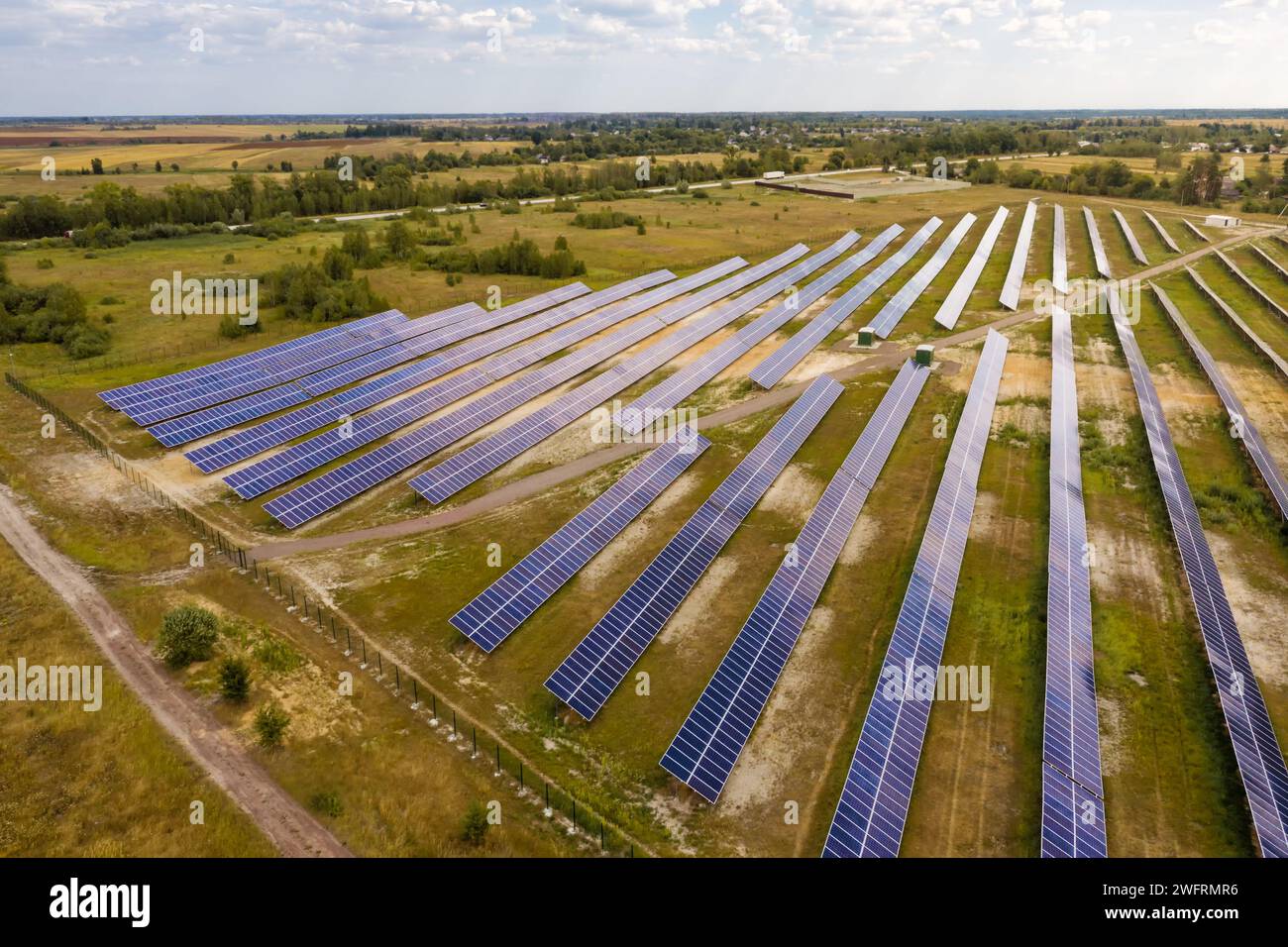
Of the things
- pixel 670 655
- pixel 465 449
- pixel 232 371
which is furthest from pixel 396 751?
pixel 232 371

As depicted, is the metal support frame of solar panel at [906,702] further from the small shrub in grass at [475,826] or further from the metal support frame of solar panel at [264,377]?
the metal support frame of solar panel at [264,377]

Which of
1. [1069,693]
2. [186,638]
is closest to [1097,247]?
[1069,693]

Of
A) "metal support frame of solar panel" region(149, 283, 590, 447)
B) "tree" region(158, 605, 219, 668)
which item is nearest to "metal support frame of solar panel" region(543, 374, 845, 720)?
"tree" region(158, 605, 219, 668)

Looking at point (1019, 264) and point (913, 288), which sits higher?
point (1019, 264)

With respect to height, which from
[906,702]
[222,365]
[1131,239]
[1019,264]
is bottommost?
[906,702]

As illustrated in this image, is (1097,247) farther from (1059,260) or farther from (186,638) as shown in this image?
(186,638)

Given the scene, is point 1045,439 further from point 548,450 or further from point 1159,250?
point 1159,250

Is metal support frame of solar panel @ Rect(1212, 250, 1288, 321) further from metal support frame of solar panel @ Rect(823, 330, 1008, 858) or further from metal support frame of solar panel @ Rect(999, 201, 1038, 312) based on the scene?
metal support frame of solar panel @ Rect(823, 330, 1008, 858)
